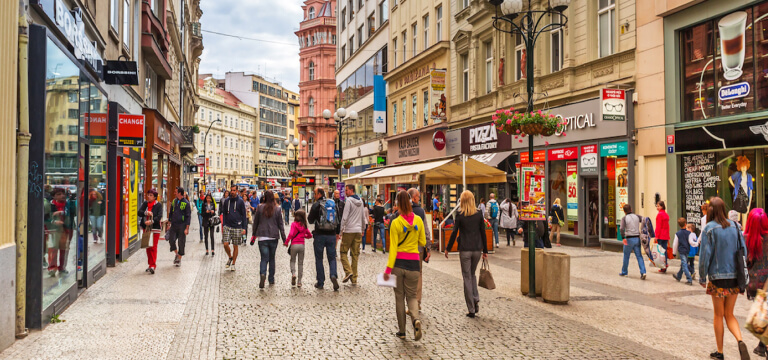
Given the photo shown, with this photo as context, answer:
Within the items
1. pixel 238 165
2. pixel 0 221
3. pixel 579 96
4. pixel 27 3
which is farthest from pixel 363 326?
pixel 238 165

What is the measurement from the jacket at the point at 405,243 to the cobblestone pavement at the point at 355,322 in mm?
907

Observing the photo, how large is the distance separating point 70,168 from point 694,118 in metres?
14.6

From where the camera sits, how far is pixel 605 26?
64.3 ft

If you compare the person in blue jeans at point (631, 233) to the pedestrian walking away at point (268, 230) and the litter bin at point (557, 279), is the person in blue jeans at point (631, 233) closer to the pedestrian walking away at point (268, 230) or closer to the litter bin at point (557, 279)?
the litter bin at point (557, 279)

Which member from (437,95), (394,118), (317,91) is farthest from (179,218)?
(317,91)

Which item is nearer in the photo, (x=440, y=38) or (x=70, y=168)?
(x=70, y=168)

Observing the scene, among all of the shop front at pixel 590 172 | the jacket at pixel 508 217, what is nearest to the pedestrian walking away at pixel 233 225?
the jacket at pixel 508 217

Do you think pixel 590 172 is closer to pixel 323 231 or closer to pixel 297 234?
pixel 323 231

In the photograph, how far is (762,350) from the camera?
695 cm

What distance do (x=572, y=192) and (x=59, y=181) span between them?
54.2 feet

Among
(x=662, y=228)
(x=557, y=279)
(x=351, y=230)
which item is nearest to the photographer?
(x=557, y=279)

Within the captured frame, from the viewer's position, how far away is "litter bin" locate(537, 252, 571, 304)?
9844 mm

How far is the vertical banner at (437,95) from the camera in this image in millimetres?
30625

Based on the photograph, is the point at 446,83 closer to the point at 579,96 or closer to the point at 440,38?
the point at 440,38
